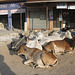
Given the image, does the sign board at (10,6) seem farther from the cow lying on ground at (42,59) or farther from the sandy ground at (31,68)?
the cow lying on ground at (42,59)

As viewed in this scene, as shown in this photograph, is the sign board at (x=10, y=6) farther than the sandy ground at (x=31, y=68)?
Yes

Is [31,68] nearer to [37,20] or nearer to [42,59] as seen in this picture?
[42,59]

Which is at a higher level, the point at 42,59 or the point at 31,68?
the point at 42,59

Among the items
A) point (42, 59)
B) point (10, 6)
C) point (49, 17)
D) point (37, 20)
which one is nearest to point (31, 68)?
point (42, 59)

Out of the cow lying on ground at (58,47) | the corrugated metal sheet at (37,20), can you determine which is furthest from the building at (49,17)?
the cow lying on ground at (58,47)

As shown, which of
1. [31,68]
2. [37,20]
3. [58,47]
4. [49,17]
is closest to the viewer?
[31,68]

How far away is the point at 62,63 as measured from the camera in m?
4.48

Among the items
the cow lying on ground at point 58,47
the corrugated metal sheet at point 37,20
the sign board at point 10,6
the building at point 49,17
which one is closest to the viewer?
the cow lying on ground at point 58,47

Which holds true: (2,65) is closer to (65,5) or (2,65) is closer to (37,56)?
(37,56)

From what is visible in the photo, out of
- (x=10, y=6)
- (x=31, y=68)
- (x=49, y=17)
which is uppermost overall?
(x=10, y=6)

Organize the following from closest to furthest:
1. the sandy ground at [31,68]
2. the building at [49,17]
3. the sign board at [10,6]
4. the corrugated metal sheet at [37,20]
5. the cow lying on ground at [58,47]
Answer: the sandy ground at [31,68]
the cow lying on ground at [58,47]
the building at [49,17]
the corrugated metal sheet at [37,20]
the sign board at [10,6]

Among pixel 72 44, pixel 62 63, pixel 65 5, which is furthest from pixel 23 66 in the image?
pixel 65 5

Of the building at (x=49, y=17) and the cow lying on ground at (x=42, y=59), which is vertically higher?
the building at (x=49, y=17)

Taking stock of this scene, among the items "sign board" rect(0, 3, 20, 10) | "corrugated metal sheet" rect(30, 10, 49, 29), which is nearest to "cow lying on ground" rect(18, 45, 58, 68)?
"corrugated metal sheet" rect(30, 10, 49, 29)
